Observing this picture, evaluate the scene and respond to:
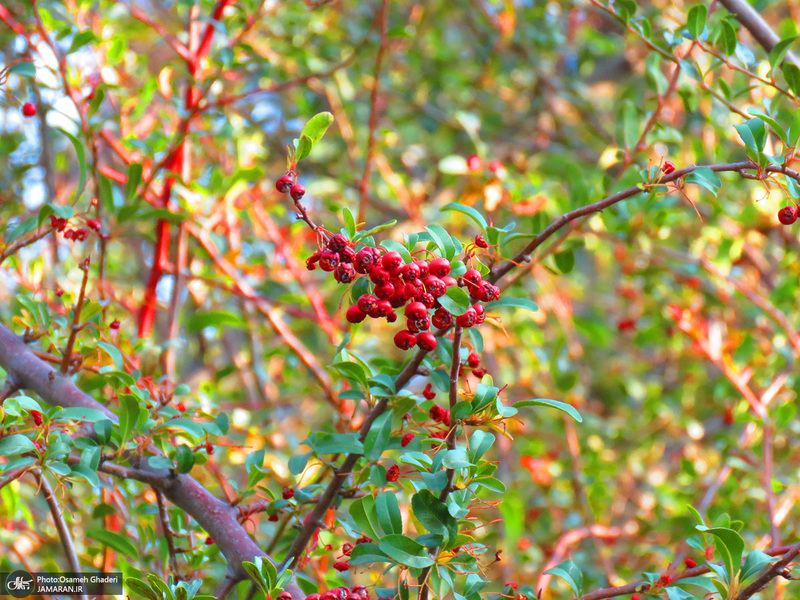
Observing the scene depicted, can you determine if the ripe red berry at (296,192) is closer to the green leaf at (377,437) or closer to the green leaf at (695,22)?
the green leaf at (377,437)

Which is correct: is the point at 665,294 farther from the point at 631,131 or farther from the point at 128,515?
the point at 128,515

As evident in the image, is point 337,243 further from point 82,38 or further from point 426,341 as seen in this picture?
point 82,38

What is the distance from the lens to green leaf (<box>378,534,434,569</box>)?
944 millimetres

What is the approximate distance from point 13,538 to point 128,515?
0.42m

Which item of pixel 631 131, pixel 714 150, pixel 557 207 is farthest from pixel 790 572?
pixel 714 150

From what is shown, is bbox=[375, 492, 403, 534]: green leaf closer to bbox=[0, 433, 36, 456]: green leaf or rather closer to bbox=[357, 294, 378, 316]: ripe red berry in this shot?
bbox=[357, 294, 378, 316]: ripe red berry

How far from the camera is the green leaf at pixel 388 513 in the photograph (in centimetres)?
105

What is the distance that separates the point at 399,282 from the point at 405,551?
0.38 metres

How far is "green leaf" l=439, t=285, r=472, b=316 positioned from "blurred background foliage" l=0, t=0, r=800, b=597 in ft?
1.76

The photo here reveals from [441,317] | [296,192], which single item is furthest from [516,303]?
[296,192]

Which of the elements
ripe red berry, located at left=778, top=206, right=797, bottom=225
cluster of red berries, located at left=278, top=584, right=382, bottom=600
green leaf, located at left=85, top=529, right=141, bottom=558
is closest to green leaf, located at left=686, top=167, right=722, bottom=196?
ripe red berry, located at left=778, top=206, right=797, bottom=225

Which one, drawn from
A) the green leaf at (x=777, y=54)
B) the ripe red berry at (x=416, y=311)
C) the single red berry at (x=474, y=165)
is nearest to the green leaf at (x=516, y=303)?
the ripe red berry at (x=416, y=311)

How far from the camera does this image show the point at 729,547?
0.98m

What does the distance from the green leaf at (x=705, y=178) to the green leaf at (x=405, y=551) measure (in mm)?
656
